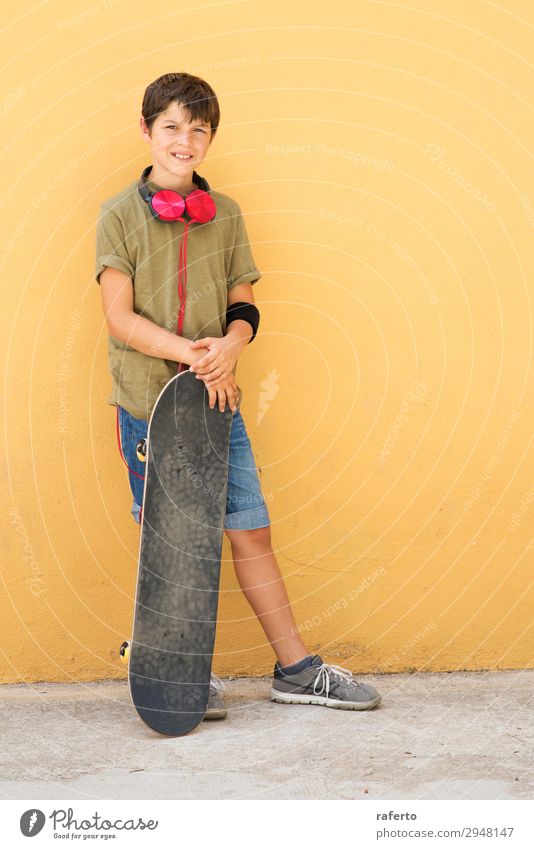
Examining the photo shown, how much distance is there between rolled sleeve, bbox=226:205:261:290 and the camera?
2.53 m

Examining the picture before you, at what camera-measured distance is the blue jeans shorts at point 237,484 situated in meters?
2.50

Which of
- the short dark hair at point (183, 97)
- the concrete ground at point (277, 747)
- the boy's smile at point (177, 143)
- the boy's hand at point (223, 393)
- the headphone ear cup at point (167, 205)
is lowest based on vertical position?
the concrete ground at point (277, 747)

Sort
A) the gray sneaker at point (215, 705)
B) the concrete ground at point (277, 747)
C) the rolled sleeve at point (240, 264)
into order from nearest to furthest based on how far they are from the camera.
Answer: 1. the concrete ground at point (277, 747)
2. the gray sneaker at point (215, 705)
3. the rolled sleeve at point (240, 264)

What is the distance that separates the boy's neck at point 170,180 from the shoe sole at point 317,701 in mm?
1262

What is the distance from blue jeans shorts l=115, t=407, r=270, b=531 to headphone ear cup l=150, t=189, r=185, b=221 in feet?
1.57

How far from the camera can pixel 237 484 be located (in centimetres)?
251

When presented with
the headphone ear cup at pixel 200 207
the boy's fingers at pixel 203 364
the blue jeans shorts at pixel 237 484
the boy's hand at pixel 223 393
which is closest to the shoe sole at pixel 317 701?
the blue jeans shorts at pixel 237 484

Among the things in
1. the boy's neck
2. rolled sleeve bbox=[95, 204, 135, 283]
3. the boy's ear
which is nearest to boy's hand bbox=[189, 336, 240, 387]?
rolled sleeve bbox=[95, 204, 135, 283]

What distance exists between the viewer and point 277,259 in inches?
106

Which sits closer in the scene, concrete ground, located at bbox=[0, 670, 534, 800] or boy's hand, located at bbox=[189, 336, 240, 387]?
concrete ground, located at bbox=[0, 670, 534, 800]

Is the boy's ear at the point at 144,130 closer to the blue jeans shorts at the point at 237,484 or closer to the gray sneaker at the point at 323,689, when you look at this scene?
the blue jeans shorts at the point at 237,484

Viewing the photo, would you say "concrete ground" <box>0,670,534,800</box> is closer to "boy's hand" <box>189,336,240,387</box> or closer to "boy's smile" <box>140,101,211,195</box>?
"boy's hand" <box>189,336,240,387</box>

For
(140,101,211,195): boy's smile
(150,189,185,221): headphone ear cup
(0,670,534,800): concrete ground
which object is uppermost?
(140,101,211,195): boy's smile
